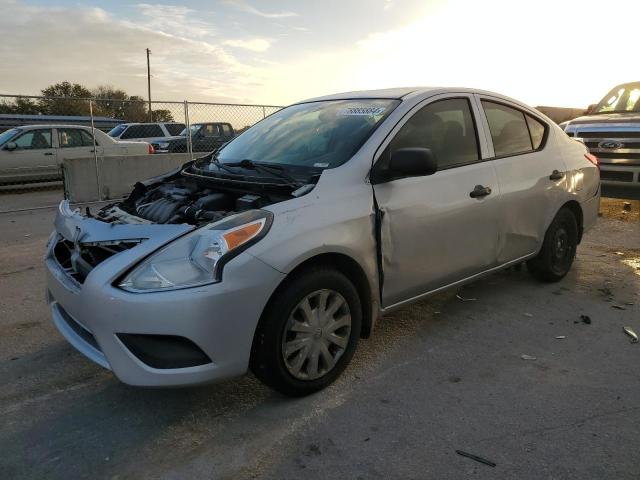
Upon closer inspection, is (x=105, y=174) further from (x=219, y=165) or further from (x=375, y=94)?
(x=375, y=94)

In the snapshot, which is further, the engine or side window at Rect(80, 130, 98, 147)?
side window at Rect(80, 130, 98, 147)

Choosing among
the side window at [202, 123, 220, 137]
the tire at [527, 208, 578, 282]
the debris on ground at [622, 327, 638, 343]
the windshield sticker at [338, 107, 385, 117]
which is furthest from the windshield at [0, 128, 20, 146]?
the debris on ground at [622, 327, 638, 343]

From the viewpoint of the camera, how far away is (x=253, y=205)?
10.2 feet

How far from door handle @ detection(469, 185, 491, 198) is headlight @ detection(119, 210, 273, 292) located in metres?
1.76

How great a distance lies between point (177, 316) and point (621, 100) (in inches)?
377

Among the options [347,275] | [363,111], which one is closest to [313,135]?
[363,111]

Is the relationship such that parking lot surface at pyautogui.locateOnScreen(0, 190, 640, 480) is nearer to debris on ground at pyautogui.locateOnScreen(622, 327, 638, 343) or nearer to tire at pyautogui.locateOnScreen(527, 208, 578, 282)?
debris on ground at pyautogui.locateOnScreen(622, 327, 638, 343)

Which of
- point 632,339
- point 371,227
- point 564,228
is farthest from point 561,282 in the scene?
point 371,227

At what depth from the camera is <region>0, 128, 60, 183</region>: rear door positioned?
1218 centimetres

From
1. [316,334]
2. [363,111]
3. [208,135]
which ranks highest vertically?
[208,135]

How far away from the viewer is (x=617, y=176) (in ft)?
27.4

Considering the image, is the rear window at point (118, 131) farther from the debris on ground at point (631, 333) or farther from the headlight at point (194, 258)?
the debris on ground at point (631, 333)

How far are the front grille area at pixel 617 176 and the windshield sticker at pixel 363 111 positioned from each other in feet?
20.2

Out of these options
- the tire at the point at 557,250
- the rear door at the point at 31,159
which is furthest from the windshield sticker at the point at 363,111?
the rear door at the point at 31,159
